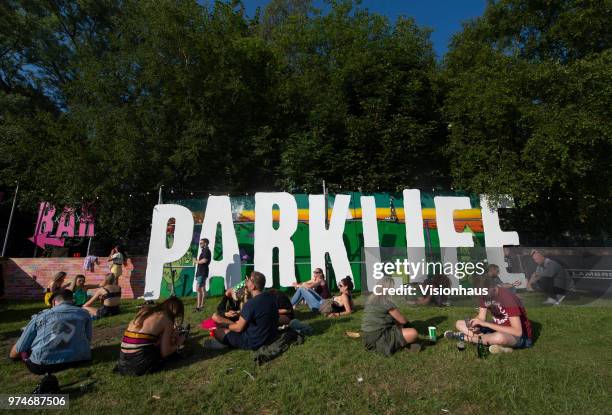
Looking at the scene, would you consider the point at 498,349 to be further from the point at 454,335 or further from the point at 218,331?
the point at 218,331

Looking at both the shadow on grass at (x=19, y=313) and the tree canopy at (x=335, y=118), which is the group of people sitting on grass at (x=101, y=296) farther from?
the tree canopy at (x=335, y=118)

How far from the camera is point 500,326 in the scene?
Answer: 201 inches

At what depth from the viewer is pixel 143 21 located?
42.2 feet

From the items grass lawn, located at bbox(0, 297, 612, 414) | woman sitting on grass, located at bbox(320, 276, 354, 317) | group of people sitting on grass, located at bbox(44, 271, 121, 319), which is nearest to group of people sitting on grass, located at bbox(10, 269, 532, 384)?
grass lawn, located at bbox(0, 297, 612, 414)

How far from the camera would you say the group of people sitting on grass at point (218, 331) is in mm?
4570

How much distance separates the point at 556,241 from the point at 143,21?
16.6 meters

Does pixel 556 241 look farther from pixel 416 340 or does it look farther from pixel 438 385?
pixel 438 385

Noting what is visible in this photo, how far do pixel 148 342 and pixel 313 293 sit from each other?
4.19 meters

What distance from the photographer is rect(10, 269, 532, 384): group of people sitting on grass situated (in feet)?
15.0

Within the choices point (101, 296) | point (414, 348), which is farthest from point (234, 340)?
point (101, 296)

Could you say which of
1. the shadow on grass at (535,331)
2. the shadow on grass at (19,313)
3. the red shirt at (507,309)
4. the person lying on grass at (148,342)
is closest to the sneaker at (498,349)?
the red shirt at (507,309)

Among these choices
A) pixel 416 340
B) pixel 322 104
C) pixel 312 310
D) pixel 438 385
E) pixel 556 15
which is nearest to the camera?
pixel 438 385

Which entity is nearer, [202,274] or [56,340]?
[56,340]

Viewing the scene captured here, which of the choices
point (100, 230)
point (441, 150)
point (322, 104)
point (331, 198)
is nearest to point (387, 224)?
point (331, 198)
